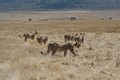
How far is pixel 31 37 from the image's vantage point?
119ft

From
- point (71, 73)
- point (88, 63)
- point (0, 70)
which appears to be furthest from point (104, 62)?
point (0, 70)

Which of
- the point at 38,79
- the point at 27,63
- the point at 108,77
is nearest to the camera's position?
the point at 38,79

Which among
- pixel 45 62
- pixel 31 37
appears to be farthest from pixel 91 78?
pixel 31 37

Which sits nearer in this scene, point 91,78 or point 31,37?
point 91,78

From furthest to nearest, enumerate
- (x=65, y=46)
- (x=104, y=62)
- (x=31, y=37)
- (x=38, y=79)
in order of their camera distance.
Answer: (x=31, y=37) < (x=65, y=46) < (x=104, y=62) < (x=38, y=79)

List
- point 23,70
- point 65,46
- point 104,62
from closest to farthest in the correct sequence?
point 23,70 → point 104,62 → point 65,46

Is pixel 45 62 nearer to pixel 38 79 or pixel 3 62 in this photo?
pixel 3 62

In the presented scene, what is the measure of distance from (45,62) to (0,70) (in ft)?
10.4

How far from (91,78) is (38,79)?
2093 mm

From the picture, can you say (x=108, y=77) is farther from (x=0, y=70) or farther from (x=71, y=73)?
(x=0, y=70)

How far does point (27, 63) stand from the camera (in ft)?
59.3

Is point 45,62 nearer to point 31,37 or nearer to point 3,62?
point 3,62

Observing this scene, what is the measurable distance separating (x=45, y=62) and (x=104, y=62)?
10.6 feet

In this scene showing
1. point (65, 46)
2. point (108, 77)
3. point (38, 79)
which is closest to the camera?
point (38, 79)
